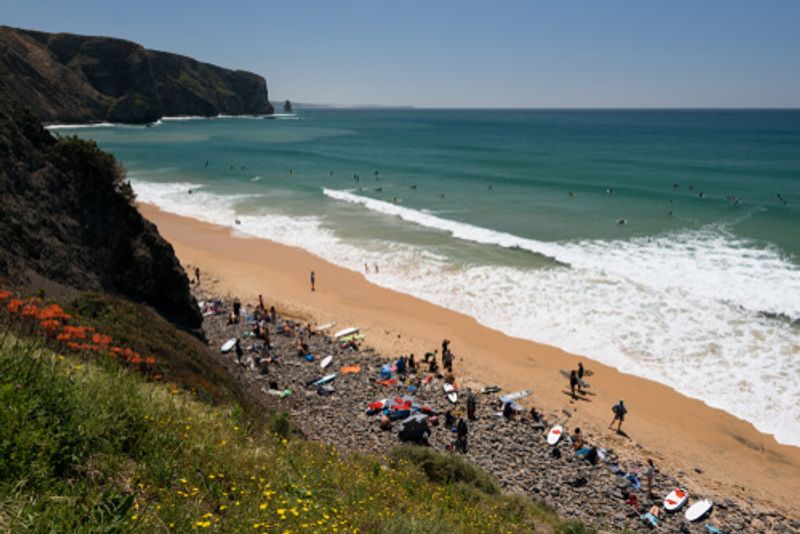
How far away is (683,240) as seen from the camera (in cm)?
3488

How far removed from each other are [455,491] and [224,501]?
5.36 meters

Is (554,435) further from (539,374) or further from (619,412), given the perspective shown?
(539,374)

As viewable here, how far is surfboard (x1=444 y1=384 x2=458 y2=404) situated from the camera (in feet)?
55.4

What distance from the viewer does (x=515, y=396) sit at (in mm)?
17391

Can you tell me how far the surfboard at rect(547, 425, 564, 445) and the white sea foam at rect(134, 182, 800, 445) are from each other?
5704 mm

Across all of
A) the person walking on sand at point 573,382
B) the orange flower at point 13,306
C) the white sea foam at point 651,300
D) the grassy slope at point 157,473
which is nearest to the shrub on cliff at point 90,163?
the orange flower at point 13,306

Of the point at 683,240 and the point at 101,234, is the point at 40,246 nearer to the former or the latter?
the point at 101,234

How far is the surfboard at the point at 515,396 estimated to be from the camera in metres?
17.0

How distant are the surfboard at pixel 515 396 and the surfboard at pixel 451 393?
5.24 feet

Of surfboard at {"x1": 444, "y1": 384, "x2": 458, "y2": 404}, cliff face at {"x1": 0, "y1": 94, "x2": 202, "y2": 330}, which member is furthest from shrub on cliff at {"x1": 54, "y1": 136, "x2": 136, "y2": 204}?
surfboard at {"x1": 444, "y1": 384, "x2": 458, "y2": 404}

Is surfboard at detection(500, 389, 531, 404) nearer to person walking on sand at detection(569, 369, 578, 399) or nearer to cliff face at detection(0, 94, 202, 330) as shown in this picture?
person walking on sand at detection(569, 369, 578, 399)

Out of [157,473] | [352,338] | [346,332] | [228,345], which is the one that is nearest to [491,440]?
[352,338]

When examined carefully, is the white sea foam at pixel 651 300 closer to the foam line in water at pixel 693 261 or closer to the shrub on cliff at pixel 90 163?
the foam line in water at pixel 693 261

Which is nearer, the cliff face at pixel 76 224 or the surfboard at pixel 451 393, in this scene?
the cliff face at pixel 76 224
